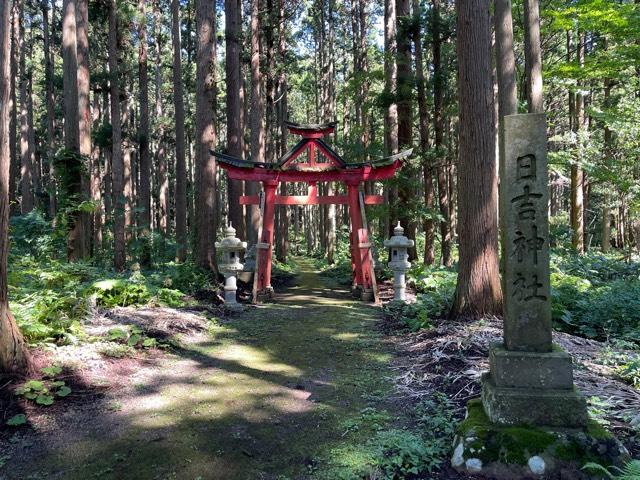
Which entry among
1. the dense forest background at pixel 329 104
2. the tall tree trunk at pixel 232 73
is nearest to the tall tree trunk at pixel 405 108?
the dense forest background at pixel 329 104

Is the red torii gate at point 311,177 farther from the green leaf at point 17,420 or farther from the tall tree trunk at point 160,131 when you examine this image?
the tall tree trunk at point 160,131

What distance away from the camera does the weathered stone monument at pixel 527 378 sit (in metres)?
2.83

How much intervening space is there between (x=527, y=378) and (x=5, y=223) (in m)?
4.86

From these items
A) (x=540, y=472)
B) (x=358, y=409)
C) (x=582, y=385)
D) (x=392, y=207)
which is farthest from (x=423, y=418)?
(x=392, y=207)

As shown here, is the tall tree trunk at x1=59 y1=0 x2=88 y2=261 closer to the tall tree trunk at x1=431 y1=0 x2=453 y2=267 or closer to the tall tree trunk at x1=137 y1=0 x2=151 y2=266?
the tall tree trunk at x1=137 y1=0 x2=151 y2=266

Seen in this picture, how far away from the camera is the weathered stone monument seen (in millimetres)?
2828

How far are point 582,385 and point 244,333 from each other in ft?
16.6

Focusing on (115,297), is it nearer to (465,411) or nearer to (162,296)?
(162,296)

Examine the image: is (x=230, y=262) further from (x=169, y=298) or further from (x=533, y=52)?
(x=533, y=52)

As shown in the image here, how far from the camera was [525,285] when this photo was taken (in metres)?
3.31

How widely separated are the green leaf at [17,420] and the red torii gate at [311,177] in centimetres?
716

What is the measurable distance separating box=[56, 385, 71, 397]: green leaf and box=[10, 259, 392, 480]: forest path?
37 cm

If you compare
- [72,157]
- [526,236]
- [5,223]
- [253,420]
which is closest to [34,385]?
[5,223]

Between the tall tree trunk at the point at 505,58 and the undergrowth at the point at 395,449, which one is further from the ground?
the tall tree trunk at the point at 505,58
